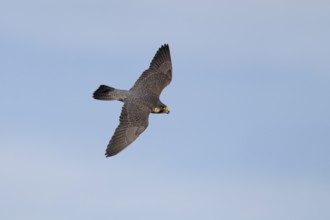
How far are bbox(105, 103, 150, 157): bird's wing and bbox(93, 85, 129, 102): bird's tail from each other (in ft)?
1.31

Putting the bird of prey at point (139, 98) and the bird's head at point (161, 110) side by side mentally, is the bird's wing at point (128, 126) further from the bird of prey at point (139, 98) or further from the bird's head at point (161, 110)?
the bird's head at point (161, 110)

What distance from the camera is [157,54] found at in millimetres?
28953

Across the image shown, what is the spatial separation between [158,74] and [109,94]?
8.94ft

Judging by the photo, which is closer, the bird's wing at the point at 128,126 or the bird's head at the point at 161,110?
the bird's wing at the point at 128,126

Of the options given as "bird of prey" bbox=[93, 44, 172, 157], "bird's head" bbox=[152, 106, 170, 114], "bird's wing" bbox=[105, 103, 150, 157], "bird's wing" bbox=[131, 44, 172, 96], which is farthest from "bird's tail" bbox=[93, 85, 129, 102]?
"bird's head" bbox=[152, 106, 170, 114]

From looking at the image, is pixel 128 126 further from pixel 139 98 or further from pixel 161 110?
pixel 161 110

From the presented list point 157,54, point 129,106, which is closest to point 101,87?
point 129,106

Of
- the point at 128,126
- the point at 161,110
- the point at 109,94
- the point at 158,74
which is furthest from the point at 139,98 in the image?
the point at 158,74

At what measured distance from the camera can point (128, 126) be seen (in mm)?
25781

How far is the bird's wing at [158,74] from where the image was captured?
1104 inches

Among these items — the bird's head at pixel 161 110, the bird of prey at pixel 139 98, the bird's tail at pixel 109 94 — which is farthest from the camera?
the bird's head at pixel 161 110

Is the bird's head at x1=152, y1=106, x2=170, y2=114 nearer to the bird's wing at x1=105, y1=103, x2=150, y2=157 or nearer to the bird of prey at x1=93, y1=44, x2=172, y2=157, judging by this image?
the bird of prey at x1=93, y1=44, x2=172, y2=157

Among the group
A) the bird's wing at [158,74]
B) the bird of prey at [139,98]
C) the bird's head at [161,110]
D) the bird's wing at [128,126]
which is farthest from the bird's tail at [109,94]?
the bird's head at [161,110]

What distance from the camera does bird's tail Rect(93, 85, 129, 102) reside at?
2664 cm
